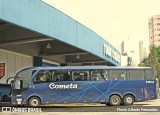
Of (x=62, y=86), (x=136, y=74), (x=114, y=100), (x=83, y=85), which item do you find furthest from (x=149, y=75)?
(x=62, y=86)

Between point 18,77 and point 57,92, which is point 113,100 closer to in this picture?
point 57,92

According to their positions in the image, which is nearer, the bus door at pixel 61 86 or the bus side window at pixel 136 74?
the bus door at pixel 61 86

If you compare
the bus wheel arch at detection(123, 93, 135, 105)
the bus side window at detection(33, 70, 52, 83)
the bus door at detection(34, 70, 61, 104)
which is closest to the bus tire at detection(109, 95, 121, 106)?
the bus wheel arch at detection(123, 93, 135, 105)

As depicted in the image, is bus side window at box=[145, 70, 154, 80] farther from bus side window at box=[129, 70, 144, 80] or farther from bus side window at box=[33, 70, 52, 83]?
bus side window at box=[33, 70, 52, 83]

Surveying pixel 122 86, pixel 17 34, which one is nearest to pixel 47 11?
pixel 17 34

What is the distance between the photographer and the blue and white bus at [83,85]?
20.5 metres

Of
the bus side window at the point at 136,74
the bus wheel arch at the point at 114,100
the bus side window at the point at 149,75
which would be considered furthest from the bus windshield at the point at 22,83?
the bus side window at the point at 149,75

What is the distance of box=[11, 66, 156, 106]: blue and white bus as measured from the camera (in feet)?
67.4

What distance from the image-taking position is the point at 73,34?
25.6 meters

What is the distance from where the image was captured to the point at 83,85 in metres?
21.1

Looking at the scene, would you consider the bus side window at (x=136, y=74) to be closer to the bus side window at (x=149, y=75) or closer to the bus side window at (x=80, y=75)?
the bus side window at (x=149, y=75)

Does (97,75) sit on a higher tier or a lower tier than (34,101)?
higher

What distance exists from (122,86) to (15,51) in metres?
9.45

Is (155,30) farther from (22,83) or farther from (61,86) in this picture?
(22,83)
